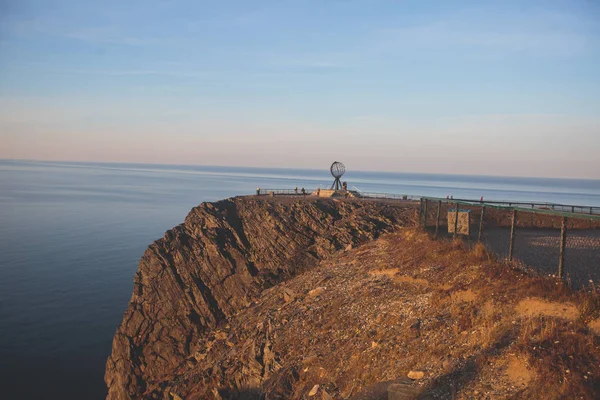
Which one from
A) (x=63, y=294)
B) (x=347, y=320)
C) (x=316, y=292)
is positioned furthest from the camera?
(x=63, y=294)

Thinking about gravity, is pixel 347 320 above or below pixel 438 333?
below

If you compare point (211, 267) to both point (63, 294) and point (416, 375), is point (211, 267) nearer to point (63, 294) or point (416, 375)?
point (63, 294)

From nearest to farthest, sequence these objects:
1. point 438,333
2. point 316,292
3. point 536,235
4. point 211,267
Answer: point 438,333, point 316,292, point 536,235, point 211,267

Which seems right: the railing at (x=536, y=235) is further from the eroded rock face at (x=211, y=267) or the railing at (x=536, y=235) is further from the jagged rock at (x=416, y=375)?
the eroded rock face at (x=211, y=267)

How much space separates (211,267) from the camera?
32.8 metres

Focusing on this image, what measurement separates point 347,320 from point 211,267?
763 inches

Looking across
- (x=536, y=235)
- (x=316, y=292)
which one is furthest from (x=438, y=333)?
(x=536, y=235)

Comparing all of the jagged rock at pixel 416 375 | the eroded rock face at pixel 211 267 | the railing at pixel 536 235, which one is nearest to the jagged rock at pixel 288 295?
the eroded rock face at pixel 211 267

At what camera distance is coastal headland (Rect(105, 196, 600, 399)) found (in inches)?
380

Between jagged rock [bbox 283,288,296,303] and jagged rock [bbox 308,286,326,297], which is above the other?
jagged rock [bbox 308,286,326,297]

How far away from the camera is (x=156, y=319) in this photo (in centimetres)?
3025

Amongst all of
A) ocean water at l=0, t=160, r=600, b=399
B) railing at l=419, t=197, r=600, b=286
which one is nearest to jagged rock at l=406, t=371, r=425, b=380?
railing at l=419, t=197, r=600, b=286

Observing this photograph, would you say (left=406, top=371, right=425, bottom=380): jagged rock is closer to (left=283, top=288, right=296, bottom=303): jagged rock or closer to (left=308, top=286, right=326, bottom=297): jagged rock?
(left=308, top=286, right=326, bottom=297): jagged rock

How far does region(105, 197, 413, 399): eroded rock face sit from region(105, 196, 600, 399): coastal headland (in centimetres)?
9
